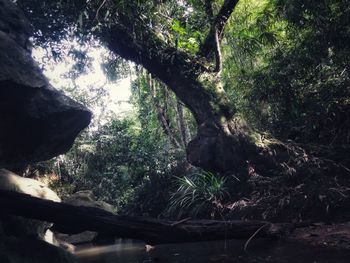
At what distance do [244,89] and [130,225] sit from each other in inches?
269

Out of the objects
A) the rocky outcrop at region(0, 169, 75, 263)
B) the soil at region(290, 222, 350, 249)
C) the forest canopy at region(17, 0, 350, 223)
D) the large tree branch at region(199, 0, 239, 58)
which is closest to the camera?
the soil at region(290, 222, 350, 249)

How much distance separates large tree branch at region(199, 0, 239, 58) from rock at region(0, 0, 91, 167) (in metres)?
4.22

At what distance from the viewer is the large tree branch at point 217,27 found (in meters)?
8.67

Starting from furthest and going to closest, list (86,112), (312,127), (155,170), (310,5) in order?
(155,170) < (312,127) < (310,5) < (86,112)

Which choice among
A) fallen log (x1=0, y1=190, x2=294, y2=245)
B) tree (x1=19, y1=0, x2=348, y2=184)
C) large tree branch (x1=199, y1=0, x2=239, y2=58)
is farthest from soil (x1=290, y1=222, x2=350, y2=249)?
large tree branch (x1=199, y1=0, x2=239, y2=58)

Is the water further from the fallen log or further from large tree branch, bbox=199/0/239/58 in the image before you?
large tree branch, bbox=199/0/239/58

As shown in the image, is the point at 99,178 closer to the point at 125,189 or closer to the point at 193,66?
the point at 125,189

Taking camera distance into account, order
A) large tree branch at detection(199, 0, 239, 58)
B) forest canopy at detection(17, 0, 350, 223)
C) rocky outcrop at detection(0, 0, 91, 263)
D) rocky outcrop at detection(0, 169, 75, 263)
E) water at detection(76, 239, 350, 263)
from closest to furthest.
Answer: water at detection(76, 239, 350, 263)
rocky outcrop at detection(0, 169, 75, 263)
rocky outcrop at detection(0, 0, 91, 263)
forest canopy at detection(17, 0, 350, 223)
large tree branch at detection(199, 0, 239, 58)

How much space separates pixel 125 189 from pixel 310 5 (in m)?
10.4

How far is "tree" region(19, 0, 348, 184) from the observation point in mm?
8172

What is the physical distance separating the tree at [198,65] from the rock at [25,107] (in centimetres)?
165

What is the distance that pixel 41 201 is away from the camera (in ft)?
17.1

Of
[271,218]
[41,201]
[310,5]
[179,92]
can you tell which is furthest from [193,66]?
[41,201]

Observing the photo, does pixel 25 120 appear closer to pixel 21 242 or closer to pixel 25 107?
pixel 25 107
